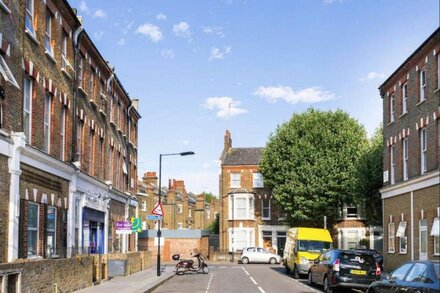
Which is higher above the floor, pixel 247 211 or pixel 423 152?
pixel 423 152

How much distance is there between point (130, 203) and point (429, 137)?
1969 centimetres

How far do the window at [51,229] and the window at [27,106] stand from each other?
2.98m

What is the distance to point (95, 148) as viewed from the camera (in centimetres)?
2867

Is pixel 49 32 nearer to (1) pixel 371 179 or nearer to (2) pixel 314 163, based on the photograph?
(1) pixel 371 179

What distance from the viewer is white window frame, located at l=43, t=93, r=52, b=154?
20422mm

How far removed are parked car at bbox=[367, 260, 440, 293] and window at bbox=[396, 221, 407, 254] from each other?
1495cm

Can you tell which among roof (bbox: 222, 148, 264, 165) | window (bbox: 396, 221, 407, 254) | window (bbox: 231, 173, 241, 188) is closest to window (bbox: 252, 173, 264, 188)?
roof (bbox: 222, 148, 264, 165)

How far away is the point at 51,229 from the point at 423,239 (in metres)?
15.7

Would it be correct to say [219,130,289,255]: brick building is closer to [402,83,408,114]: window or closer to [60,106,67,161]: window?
[402,83,408,114]: window

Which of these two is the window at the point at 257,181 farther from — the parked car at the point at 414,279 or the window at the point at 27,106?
the parked car at the point at 414,279

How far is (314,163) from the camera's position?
52.2m

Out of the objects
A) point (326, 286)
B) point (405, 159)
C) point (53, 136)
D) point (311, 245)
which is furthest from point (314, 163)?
point (53, 136)

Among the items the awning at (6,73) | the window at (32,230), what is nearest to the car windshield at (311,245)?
the window at (32,230)

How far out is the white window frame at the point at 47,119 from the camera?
2042 cm
